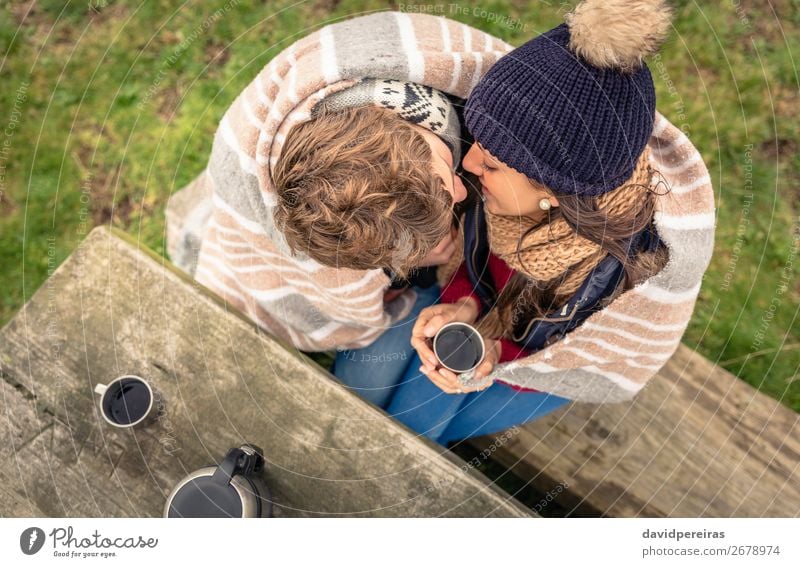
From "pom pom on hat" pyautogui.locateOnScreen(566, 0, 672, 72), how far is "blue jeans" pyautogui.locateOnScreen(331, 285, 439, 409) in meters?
0.70

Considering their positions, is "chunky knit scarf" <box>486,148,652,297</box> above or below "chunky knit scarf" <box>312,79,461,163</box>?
below

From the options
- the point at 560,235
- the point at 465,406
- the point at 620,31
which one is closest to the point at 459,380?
the point at 465,406

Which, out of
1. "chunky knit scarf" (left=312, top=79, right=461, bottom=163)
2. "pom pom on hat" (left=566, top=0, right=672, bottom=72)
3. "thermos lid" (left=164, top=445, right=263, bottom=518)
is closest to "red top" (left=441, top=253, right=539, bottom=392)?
"chunky knit scarf" (left=312, top=79, right=461, bottom=163)

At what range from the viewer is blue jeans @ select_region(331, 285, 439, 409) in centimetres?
134

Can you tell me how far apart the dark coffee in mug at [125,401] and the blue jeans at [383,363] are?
1.64ft

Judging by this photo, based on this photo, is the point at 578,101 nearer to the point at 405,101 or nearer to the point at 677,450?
the point at 405,101

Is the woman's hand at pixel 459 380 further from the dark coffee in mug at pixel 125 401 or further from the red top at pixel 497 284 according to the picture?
the dark coffee in mug at pixel 125 401

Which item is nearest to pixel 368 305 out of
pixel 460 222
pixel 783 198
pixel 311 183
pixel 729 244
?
pixel 460 222

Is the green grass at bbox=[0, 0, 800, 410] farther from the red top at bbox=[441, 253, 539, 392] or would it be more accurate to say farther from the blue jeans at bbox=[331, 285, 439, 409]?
the blue jeans at bbox=[331, 285, 439, 409]

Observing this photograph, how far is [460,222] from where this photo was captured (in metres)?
1.26

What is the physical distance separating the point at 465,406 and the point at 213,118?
1280 mm

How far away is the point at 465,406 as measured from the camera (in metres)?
1.34

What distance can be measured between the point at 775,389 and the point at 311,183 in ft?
5.04
